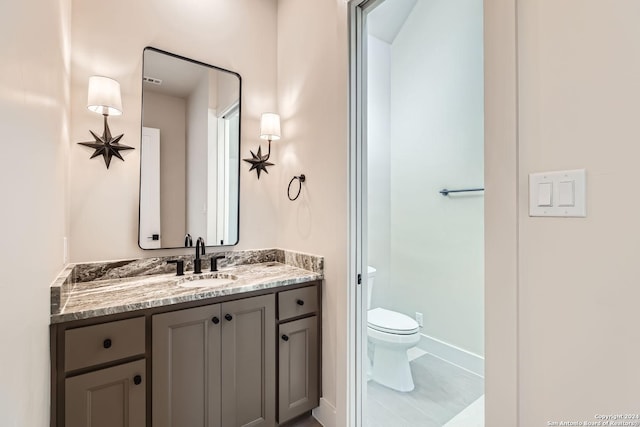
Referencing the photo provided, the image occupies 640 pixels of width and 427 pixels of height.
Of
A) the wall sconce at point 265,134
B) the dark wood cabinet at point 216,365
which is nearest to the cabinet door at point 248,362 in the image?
the dark wood cabinet at point 216,365

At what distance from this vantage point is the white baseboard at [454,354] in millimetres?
2202

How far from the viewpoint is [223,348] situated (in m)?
1.45

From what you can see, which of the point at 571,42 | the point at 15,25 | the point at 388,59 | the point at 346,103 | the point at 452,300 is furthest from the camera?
the point at 388,59

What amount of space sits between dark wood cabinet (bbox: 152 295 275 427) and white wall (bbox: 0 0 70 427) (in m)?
0.40

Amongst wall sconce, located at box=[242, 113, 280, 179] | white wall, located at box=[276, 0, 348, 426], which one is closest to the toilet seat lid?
white wall, located at box=[276, 0, 348, 426]

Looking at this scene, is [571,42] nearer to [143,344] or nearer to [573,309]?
[573,309]

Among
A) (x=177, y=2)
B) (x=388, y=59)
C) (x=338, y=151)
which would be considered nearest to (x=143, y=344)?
(x=338, y=151)

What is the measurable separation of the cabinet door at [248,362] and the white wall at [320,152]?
0.36m

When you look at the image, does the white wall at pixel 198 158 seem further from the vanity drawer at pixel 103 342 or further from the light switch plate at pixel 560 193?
the light switch plate at pixel 560 193

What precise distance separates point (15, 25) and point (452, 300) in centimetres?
271

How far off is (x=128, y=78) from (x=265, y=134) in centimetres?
85

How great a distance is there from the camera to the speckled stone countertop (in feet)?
3.84

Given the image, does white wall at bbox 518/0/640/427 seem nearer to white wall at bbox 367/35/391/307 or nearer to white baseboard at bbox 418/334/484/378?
white baseboard at bbox 418/334/484/378

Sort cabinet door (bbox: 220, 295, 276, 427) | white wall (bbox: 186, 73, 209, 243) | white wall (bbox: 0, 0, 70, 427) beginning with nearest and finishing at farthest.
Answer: white wall (bbox: 0, 0, 70, 427) < cabinet door (bbox: 220, 295, 276, 427) < white wall (bbox: 186, 73, 209, 243)
